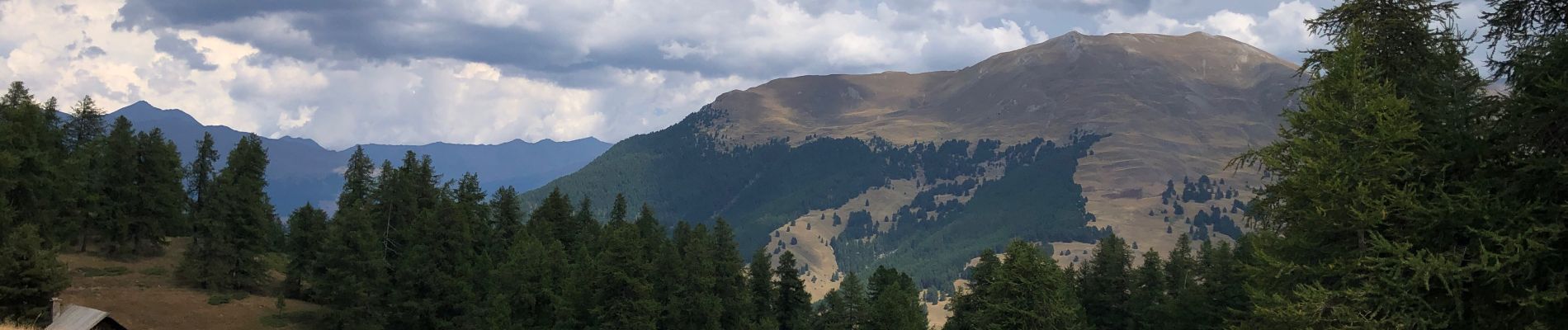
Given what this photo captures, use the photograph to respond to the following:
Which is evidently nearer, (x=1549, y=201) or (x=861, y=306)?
(x=1549, y=201)

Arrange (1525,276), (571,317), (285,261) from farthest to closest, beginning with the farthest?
(285,261), (571,317), (1525,276)

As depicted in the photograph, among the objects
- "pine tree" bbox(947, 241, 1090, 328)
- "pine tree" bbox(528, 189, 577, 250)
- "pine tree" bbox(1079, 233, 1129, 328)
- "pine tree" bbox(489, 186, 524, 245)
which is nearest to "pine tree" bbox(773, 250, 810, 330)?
"pine tree" bbox(528, 189, 577, 250)

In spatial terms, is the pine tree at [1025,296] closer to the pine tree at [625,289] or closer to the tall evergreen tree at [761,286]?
the pine tree at [625,289]

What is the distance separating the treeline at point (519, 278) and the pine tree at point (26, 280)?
18.6 meters

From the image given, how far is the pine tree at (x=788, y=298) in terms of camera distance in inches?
2549

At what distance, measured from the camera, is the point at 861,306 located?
5950 cm

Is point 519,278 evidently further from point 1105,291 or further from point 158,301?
point 1105,291

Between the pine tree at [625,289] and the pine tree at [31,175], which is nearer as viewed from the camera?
the pine tree at [31,175]

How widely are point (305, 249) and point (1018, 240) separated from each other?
172 ft

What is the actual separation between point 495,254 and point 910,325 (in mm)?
33886

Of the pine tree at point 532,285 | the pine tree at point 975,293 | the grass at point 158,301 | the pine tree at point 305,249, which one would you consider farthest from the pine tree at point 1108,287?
the grass at point 158,301

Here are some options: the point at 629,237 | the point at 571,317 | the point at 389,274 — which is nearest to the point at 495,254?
the point at 389,274

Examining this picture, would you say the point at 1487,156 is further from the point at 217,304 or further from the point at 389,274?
the point at 217,304

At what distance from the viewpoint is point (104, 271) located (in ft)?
197
